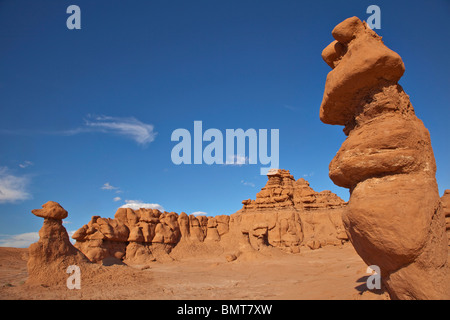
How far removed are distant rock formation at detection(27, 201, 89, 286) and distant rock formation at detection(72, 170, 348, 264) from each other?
9907 millimetres

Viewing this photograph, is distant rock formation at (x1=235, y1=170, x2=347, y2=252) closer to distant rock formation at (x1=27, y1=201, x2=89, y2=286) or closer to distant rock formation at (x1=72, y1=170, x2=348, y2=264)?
distant rock formation at (x1=72, y1=170, x2=348, y2=264)

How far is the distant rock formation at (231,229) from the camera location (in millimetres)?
21891

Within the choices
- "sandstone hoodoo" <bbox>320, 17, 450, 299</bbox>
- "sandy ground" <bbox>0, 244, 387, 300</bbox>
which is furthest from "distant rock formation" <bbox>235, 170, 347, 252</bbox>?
"sandstone hoodoo" <bbox>320, 17, 450, 299</bbox>

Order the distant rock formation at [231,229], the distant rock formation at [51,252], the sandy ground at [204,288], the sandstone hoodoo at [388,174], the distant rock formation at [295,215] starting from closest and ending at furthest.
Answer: the sandstone hoodoo at [388,174] → the sandy ground at [204,288] → the distant rock formation at [51,252] → the distant rock formation at [231,229] → the distant rock formation at [295,215]

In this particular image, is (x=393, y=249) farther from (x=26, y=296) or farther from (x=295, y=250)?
(x=295, y=250)

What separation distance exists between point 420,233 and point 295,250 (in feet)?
76.5

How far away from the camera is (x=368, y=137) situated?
17.0 feet

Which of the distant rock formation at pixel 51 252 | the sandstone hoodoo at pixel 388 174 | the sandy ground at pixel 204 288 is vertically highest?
the sandstone hoodoo at pixel 388 174

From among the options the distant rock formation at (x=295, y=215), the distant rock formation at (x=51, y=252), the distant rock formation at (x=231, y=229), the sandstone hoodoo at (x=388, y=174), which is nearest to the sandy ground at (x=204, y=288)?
the distant rock formation at (x=51, y=252)

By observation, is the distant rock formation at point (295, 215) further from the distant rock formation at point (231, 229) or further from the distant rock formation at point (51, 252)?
the distant rock formation at point (51, 252)

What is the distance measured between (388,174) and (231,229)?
95.9ft

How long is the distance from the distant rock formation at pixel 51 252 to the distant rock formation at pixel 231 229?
9.91 meters

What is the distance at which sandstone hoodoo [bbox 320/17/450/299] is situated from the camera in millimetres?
4484
